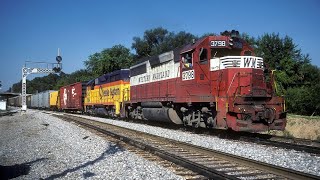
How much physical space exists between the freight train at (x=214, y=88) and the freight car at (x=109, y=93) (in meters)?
4.55

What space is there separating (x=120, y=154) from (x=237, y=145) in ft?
11.7

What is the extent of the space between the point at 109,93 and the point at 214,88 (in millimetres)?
14529

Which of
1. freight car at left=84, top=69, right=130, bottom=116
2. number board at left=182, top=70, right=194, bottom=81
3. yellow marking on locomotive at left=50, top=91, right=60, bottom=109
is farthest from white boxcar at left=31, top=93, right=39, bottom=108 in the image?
number board at left=182, top=70, right=194, bottom=81

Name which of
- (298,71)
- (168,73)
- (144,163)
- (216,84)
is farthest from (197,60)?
(298,71)

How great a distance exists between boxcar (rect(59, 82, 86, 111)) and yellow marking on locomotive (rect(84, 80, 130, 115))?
1.93m

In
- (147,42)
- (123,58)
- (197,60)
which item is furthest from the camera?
(147,42)

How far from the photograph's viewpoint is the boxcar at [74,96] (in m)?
33.6

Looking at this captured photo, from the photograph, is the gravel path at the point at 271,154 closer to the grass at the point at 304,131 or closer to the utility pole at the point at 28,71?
the grass at the point at 304,131

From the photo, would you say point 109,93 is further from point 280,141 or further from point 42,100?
point 42,100

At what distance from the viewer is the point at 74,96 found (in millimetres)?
35625

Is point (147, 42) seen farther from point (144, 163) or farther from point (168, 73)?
point (144, 163)

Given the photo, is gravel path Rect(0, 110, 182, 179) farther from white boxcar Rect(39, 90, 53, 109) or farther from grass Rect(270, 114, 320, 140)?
white boxcar Rect(39, 90, 53, 109)

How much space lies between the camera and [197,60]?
13391 mm

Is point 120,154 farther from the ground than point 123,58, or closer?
closer
